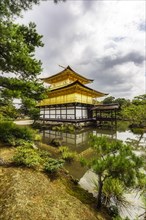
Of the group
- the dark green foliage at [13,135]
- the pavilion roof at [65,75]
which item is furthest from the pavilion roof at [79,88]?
the dark green foliage at [13,135]

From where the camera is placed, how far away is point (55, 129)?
73.2 ft

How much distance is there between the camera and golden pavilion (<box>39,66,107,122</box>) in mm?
24325

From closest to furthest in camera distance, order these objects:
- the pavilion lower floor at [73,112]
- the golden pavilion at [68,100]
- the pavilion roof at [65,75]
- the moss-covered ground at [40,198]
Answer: the moss-covered ground at [40,198], the golden pavilion at [68,100], the pavilion lower floor at [73,112], the pavilion roof at [65,75]

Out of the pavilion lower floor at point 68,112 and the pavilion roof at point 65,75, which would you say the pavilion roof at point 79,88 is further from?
the pavilion roof at point 65,75

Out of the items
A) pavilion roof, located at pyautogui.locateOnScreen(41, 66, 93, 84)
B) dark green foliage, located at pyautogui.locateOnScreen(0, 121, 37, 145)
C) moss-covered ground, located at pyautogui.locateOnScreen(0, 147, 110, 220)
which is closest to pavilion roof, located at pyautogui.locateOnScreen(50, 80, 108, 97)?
pavilion roof, located at pyautogui.locateOnScreen(41, 66, 93, 84)

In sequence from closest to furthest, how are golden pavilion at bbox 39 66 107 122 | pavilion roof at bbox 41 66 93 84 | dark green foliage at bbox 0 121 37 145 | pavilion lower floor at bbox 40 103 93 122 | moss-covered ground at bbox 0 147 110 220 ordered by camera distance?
1. moss-covered ground at bbox 0 147 110 220
2. dark green foliage at bbox 0 121 37 145
3. golden pavilion at bbox 39 66 107 122
4. pavilion lower floor at bbox 40 103 93 122
5. pavilion roof at bbox 41 66 93 84

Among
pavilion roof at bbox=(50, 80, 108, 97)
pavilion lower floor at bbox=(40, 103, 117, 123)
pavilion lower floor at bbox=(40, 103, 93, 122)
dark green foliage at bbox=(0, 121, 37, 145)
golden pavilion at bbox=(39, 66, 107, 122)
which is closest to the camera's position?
dark green foliage at bbox=(0, 121, 37, 145)

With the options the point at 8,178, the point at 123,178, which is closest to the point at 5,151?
the point at 8,178

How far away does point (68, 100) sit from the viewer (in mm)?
24906

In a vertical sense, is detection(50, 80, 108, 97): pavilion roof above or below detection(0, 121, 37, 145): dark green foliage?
above

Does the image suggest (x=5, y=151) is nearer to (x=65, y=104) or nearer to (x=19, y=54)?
(x=19, y=54)

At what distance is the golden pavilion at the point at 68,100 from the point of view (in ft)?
79.8

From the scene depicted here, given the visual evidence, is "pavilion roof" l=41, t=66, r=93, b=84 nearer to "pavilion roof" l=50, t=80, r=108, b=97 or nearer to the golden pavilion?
the golden pavilion

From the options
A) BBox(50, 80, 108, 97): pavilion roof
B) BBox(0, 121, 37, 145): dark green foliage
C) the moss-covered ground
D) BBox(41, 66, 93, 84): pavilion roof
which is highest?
BBox(41, 66, 93, 84): pavilion roof
